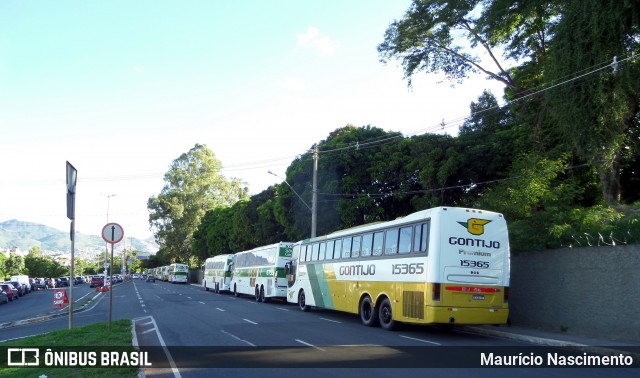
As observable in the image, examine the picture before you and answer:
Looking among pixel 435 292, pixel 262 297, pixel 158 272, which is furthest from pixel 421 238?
pixel 158 272

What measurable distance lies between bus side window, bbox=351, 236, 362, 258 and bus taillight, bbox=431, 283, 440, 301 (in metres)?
5.24

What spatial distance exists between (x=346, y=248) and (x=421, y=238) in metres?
5.58

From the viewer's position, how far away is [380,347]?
12820mm

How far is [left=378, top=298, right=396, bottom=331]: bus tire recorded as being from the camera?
16781mm

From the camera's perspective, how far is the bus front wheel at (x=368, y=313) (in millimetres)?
17959

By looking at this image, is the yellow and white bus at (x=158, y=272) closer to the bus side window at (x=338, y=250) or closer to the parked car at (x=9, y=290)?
the parked car at (x=9, y=290)

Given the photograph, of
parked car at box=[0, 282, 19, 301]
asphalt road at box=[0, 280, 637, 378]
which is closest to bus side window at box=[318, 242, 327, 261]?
asphalt road at box=[0, 280, 637, 378]

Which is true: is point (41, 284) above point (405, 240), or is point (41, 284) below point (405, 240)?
below

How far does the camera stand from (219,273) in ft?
155

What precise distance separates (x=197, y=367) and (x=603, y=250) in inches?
432

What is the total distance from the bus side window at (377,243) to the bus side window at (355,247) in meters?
1.23

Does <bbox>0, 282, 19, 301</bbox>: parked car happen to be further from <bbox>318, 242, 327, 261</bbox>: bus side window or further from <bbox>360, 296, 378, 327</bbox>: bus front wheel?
<bbox>360, 296, 378, 327</bbox>: bus front wheel

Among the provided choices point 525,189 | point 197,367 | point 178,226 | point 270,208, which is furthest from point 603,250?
point 178,226

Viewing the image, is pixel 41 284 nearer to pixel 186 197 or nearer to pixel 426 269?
pixel 186 197
